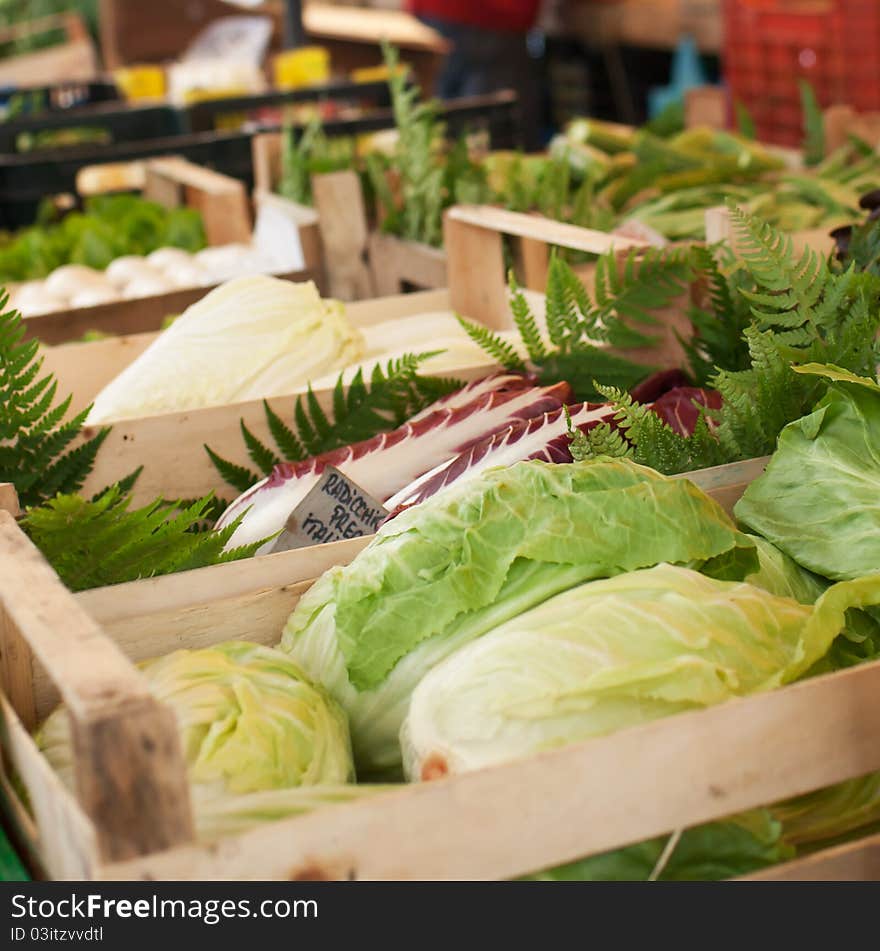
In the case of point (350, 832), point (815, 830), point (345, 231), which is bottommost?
point (815, 830)

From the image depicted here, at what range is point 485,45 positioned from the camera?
6.97 metres

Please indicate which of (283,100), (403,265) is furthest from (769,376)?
(283,100)

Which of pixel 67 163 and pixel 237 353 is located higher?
pixel 67 163

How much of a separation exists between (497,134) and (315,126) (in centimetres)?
93

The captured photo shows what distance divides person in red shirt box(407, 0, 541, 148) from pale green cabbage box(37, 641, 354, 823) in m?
5.75

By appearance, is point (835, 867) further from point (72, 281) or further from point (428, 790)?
point (72, 281)

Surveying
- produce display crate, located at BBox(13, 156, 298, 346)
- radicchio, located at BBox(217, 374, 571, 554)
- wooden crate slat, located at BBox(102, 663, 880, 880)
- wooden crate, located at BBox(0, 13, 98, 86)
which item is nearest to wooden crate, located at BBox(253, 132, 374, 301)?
produce display crate, located at BBox(13, 156, 298, 346)

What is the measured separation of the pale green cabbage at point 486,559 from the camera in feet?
4.34

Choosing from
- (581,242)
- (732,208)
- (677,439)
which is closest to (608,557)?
(677,439)

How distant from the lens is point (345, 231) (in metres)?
3.20

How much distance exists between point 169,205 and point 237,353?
2099mm

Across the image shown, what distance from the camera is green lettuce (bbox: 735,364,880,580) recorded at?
1.43 meters
